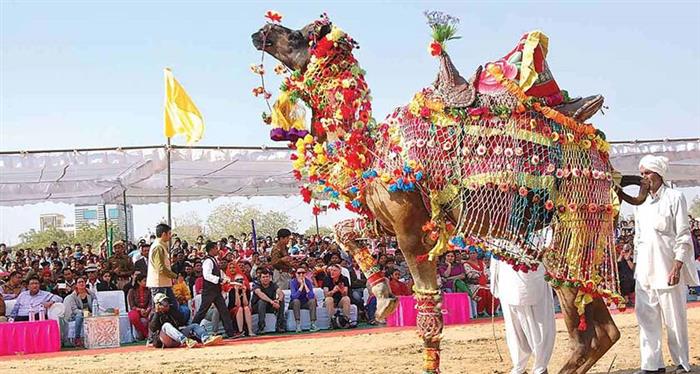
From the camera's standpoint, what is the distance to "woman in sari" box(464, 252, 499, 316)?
53.9 ft

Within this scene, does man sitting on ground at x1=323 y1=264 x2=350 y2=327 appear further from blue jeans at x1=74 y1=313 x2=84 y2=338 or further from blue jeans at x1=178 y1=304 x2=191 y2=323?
blue jeans at x1=74 y1=313 x2=84 y2=338

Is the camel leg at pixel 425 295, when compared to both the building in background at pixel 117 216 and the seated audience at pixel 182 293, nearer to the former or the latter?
the seated audience at pixel 182 293

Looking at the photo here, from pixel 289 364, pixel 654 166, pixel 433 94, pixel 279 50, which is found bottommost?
pixel 289 364

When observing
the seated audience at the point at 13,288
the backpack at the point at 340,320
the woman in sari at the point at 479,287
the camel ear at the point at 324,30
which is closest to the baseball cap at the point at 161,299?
the seated audience at the point at 13,288

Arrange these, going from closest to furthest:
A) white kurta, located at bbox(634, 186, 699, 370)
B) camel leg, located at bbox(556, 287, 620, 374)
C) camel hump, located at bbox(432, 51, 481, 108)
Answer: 1. camel hump, located at bbox(432, 51, 481, 108)
2. camel leg, located at bbox(556, 287, 620, 374)
3. white kurta, located at bbox(634, 186, 699, 370)

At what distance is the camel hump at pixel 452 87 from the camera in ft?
19.2

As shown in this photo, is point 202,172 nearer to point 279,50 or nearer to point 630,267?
point 630,267

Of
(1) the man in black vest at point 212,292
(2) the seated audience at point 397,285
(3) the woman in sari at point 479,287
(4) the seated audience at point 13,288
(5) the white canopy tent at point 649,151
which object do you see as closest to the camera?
(1) the man in black vest at point 212,292

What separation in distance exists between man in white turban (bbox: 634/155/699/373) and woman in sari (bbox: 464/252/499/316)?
8718mm

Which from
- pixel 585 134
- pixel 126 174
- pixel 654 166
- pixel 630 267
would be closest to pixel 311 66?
pixel 585 134

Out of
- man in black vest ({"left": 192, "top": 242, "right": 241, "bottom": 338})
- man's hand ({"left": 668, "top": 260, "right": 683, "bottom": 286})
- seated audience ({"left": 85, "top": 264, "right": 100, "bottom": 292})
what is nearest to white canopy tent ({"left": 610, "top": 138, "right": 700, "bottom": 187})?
man in black vest ({"left": 192, "top": 242, "right": 241, "bottom": 338})

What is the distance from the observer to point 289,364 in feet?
32.1

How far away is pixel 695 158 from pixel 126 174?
12034 mm

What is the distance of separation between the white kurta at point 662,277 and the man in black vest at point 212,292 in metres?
7.66
